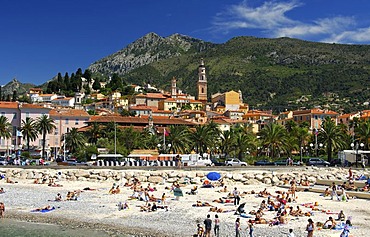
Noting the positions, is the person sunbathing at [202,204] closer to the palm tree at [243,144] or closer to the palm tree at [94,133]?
the palm tree at [243,144]

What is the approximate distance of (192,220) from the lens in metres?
23.6

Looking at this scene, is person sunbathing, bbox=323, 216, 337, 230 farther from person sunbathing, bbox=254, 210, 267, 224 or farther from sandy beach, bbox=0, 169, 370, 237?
person sunbathing, bbox=254, 210, 267, 224

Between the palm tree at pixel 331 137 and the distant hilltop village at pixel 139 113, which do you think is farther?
the distant hilltop village at pixel 139 113

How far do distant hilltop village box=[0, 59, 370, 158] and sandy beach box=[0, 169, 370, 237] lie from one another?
25224 millimetres

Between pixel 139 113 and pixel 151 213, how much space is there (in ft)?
→ 294

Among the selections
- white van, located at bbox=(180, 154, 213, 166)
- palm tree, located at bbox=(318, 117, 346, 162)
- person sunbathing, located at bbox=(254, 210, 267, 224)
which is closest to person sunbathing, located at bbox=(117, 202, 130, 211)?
person sunbathing, located at bbox=(254, 210, 267, 224)

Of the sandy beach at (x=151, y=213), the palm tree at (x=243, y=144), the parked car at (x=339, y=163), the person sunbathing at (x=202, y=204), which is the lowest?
the sandy beach at (x=151, y=213)

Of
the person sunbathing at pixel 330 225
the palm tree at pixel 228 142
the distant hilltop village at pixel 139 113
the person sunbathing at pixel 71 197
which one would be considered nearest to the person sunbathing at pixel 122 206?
the person sunbathing at pixel 71 197

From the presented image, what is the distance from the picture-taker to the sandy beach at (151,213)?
835 inches

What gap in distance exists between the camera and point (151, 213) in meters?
26.0

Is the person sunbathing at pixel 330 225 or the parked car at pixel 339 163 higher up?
the parked car at pixel 339 163

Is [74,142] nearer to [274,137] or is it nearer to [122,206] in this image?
[274,137]

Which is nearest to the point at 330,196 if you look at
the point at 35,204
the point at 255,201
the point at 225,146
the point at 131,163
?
the point at 255,201

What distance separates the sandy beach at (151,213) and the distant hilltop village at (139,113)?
2522 cm
